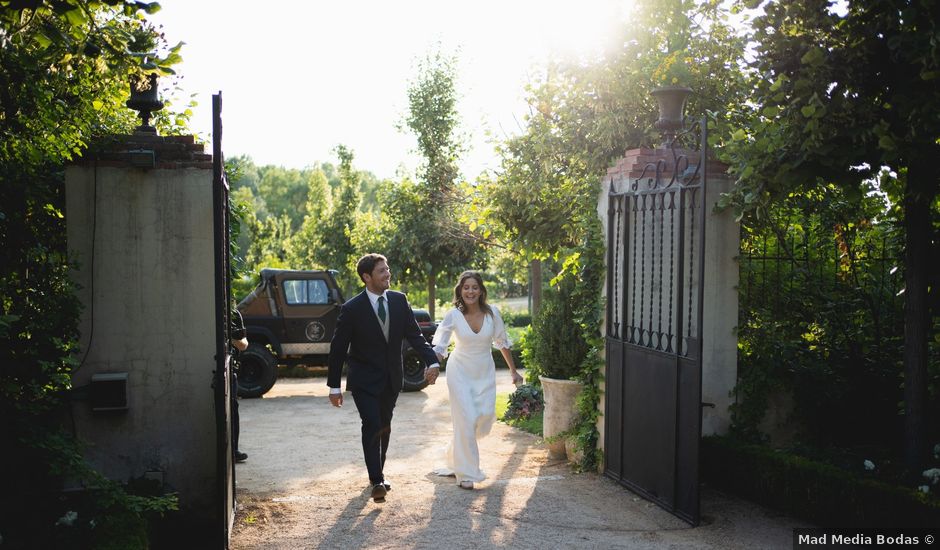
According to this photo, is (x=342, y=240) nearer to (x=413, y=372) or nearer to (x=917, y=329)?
(x=413, y=372)

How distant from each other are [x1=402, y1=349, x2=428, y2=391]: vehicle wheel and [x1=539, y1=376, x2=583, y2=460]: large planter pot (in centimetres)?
605

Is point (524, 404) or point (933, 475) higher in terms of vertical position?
point (933, 475)

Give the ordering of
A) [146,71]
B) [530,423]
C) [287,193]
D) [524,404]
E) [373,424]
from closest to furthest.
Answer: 1. [146,71]
2. [373,424]
3. [530,423]
4. [524,404]
5. [287,193]

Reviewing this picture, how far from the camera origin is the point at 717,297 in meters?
6.86

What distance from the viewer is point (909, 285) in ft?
18.9

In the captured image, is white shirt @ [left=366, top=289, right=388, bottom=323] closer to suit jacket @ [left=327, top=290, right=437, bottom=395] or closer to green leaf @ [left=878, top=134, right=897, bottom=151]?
suit jacket @ [left=327, top=290, right=437, bottom=395]

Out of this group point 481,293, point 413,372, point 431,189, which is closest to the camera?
point 481,293

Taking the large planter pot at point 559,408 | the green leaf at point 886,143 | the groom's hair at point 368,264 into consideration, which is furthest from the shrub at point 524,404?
the green leaf at point 886,143

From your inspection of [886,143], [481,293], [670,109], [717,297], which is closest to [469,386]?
[481,293]

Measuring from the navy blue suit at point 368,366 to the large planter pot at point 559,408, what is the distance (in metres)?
2.32

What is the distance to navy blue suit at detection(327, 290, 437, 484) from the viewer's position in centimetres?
679

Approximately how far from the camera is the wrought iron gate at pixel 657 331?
597 cm

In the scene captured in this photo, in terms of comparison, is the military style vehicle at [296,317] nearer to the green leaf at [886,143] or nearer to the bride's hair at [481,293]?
the bride's hair at [481,293]

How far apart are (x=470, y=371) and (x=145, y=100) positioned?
11.1ft
